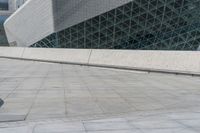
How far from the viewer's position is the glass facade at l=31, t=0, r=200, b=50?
104ft

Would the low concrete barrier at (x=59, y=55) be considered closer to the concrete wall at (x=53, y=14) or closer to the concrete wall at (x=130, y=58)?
the concrete wall at (x=130, y=58)

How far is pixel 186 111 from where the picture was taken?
9.52m

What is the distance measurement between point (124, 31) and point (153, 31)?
8.93 ft

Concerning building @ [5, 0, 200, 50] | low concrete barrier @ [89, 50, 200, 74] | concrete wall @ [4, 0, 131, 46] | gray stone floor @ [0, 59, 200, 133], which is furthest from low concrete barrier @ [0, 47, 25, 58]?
gray stone floor @ [0, 59, 200, 133]

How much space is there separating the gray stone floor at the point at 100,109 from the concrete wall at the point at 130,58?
5.21 m

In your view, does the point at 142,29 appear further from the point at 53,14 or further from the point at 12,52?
the point at 12,52

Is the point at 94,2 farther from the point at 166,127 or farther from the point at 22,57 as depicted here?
the point at 166,127

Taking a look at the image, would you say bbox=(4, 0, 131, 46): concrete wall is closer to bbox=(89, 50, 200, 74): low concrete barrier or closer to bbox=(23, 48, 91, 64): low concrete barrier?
bbox=(23, 48, 91, 64): low concrete barrier

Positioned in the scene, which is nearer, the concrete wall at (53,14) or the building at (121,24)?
the building at (121,24)

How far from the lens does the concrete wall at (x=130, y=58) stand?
64.6ft

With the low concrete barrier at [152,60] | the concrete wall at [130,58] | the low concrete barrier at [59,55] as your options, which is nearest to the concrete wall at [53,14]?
the low concrete barrier at [59,55]

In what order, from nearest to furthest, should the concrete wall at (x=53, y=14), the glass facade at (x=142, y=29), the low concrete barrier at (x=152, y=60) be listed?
the low concrete barrier at (x=152, y=60) → the glass facade at (x=142, y=29) → the concrete wall at (x=53, y=14)

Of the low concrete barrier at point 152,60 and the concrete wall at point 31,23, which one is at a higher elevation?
the concrete wall at point 31,23

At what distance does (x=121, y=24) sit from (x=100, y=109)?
2409cm
